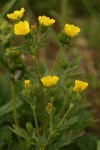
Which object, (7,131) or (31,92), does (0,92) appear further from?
(31,92)

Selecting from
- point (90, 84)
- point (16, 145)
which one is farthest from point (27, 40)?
point (90, 84)

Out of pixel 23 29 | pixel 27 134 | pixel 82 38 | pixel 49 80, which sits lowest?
pixel 27 134

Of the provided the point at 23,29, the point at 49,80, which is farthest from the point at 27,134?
the point at 23,29

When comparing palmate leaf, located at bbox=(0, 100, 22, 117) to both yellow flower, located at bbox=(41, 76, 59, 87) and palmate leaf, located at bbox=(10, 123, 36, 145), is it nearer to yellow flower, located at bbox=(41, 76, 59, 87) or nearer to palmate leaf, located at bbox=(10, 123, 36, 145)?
palmate leaf, located at bbox=(10, 123, 36, 145)

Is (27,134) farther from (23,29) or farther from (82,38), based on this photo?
(82,38)

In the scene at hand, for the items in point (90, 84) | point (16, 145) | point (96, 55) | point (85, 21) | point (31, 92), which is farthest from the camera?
point (85, 21)

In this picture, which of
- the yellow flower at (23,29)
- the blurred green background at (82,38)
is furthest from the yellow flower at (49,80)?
the blurred green background at (82,38)

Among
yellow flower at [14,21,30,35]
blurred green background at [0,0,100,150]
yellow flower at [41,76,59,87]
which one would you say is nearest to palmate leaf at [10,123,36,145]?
yellow flower at [41,76,59,87]

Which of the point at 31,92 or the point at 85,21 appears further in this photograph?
the point at 85,21

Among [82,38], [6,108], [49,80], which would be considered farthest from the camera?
[82,38]
